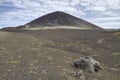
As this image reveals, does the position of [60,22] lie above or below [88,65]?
above

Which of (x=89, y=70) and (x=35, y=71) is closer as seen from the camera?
(x=35, y=71)

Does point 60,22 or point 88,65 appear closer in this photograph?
point 88,65

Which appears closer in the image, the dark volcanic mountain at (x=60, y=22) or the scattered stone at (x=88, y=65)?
the scattered stone at (x=88, y=65)

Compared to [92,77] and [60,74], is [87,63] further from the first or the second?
[60,74]

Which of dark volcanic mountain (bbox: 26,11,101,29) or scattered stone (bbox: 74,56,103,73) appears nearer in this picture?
scattered stone (bbox: 74,56,103,73)

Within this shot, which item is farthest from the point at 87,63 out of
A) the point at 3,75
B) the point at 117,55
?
the point at 117,55

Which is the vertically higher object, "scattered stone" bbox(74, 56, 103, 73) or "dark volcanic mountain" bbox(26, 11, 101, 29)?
"dark volcanic mountain" bbox(26, 11, 101, 29)

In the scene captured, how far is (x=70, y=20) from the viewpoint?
133 metres

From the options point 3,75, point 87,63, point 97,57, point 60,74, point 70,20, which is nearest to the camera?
point 3,75

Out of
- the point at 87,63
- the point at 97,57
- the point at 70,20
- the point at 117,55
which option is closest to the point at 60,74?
the point at 87,63

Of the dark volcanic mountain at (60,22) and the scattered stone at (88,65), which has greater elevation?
the dark volcanic mountain at (60,22)

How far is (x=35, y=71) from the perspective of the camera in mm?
17406

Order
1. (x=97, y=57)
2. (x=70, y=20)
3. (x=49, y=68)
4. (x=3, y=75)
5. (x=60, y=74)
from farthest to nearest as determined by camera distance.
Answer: (x=70, y=20) < (x=97, y=57) < (x=49, y=68) < (x=60, y=74) < (x=3, y=75)

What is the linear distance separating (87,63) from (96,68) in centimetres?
95
